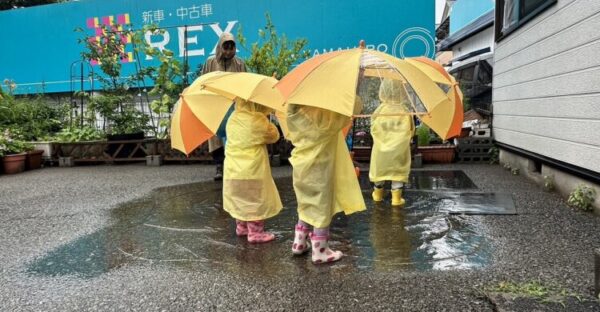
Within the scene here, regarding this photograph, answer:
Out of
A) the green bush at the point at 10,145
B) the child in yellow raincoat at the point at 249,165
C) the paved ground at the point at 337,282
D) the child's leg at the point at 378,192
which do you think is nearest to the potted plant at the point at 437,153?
the child's leg at the point at 378,192

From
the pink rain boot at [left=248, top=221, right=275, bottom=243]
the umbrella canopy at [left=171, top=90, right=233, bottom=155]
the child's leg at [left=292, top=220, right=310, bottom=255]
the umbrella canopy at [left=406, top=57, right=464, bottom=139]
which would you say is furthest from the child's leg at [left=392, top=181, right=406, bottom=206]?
Answer: the umbrella canopy at [left=171, top=90, right=233, bottom=155]

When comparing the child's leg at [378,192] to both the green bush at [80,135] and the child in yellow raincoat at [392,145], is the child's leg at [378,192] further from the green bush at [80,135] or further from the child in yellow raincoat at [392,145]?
the green bush at [80,135]

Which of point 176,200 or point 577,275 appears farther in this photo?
point 176,200

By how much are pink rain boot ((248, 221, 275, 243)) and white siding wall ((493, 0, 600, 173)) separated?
344 centimetres

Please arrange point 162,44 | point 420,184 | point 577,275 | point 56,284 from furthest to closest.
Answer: point 162,44 < point 420,184 < point 56,284 < point 577,275

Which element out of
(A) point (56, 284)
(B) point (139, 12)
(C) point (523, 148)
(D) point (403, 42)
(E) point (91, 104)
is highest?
(B) point (139, 12)

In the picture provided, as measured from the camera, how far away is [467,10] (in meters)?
15.1

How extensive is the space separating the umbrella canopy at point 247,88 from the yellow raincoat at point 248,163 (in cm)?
20

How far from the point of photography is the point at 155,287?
10.8 ft

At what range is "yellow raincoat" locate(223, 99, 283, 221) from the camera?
4.04m

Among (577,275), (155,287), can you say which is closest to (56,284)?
(155,287)

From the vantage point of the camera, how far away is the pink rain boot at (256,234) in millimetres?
4223

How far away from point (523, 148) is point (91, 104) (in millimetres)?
9372

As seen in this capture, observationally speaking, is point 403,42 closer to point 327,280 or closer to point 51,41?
point 327,280
